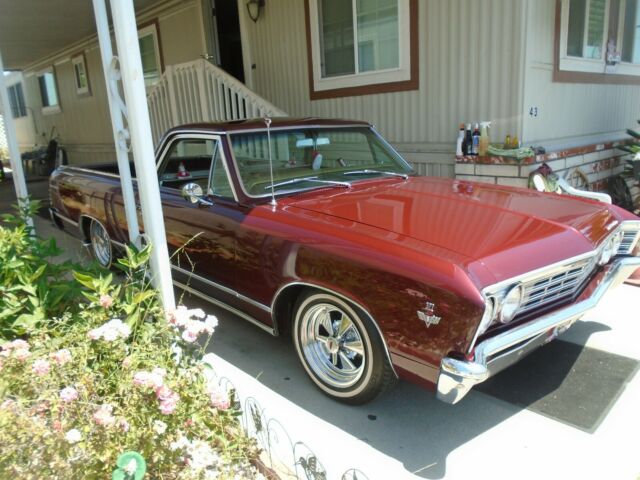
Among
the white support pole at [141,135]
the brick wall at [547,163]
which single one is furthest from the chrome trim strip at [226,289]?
the brick wall at [547,163]

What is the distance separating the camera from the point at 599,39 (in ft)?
21.9

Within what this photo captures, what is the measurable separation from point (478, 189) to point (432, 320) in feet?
5.46

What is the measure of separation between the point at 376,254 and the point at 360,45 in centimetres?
A: 488

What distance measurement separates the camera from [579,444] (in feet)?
8.14

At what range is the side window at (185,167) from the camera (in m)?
4.37

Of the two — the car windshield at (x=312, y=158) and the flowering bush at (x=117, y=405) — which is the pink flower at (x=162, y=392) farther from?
the car windshield at (x=312, y=158)

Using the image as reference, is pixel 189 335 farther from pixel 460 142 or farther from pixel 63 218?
pixel 63 218

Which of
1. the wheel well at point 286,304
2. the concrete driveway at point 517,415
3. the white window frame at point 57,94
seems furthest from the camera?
the white window frame at point 57,94

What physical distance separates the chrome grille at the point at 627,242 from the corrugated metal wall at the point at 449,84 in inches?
93.8

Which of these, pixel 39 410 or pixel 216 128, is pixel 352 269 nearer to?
A: pixel 39 410

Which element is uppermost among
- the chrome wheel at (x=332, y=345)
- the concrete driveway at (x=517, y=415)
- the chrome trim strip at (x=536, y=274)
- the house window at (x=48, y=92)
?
the house window at (x=48, y=92)

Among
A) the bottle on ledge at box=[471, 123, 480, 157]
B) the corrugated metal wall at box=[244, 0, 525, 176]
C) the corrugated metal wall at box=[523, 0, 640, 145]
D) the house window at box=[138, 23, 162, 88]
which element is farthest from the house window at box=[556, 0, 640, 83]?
the house window at box=[138, 23, 162, 88]

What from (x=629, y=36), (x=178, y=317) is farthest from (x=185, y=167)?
(x=629, y=36)

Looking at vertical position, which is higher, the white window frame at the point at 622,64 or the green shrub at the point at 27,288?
the white window frame at the point at 622,64
